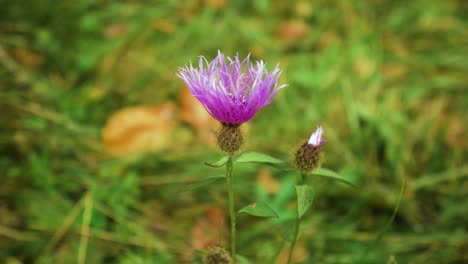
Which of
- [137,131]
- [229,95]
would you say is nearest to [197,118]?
[137,131]

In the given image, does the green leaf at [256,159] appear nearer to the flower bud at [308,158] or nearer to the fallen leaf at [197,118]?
the flower bud at [308,158]

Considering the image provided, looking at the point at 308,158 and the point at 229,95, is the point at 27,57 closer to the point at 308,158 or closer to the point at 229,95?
the point at 229,95

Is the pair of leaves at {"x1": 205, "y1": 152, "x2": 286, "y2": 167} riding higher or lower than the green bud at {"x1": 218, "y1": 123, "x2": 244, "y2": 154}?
lower

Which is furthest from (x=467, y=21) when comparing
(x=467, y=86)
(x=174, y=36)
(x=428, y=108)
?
(x=174, y=36)

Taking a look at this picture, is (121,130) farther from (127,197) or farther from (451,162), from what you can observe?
(451,162)

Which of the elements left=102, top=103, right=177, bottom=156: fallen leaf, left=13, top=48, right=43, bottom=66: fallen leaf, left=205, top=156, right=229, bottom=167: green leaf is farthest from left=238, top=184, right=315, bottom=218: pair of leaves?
left=13, top=48, right=43, bottom=66: fallen leaf

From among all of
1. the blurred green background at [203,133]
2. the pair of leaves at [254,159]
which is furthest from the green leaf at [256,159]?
the blurred green background at [203,133]

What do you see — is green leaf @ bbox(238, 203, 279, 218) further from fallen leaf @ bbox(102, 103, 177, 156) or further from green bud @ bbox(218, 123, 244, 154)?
fallen leaf @ bbox(102, 103, 177, 156)
